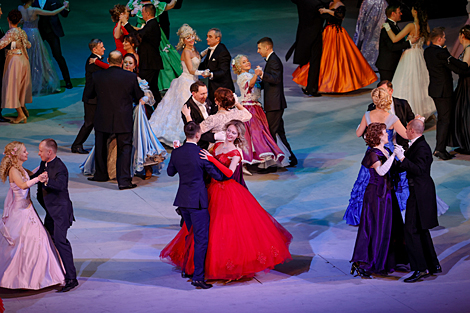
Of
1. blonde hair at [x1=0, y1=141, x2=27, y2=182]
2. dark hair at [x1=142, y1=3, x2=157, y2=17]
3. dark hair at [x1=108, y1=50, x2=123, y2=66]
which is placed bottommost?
blonde hair at [x1=0, y1=141, x2=27, y2=182]

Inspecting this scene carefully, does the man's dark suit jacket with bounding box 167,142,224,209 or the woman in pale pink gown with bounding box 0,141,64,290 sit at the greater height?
the man's dark suit jacket with bounding box 167,142,224,209

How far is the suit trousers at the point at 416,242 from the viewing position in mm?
4961

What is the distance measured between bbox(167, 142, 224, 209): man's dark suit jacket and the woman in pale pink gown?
3.69ft

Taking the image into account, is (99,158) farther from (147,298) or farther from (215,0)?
(215,0)

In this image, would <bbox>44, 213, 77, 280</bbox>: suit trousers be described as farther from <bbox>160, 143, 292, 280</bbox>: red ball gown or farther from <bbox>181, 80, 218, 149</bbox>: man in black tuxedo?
<bbox>181, 80, 218, 149</bbox>: man in black tuxedo

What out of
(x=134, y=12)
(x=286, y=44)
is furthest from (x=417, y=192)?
(x=286, y=44)

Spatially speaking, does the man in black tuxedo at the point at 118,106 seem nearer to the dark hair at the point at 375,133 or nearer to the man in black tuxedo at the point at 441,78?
the dark hair at the point at 375,133

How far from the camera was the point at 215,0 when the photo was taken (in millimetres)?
20516

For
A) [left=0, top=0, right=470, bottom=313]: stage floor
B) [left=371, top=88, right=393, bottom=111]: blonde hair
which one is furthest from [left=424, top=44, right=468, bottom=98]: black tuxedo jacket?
[left=371, top=88, right=393, bottom=111]: blonde hair

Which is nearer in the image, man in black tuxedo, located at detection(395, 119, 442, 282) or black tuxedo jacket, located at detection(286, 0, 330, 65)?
man in black tuxedo, located at detection(395, 119, 442, 282)

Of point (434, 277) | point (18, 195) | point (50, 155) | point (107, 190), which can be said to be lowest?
point (107, 190)

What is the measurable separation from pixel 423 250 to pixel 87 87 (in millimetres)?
5162

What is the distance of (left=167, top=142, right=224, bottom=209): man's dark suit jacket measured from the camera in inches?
187

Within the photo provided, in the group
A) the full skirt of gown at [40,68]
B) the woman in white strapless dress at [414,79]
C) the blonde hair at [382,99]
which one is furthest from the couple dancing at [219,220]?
the full skirt of gown at [40,68]
